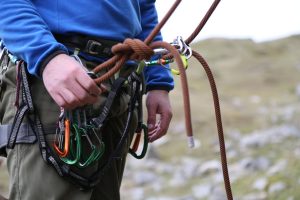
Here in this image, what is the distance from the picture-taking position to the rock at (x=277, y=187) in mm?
5480

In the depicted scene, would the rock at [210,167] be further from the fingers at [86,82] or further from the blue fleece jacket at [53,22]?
the fingers at [86,82]

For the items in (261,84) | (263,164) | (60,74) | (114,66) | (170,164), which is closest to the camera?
(60,74)

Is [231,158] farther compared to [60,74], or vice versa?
[231,158]

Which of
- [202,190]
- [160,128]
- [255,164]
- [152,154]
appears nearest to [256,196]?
[202,190]

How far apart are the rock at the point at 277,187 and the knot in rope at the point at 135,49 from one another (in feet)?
12.0

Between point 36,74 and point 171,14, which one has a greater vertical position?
point 171,14

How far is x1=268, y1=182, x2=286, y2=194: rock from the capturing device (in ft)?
18.0

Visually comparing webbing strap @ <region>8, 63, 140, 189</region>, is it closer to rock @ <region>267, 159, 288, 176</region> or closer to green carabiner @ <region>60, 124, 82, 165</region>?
green carabiner @ <region>60, 124, 82, 165</region>

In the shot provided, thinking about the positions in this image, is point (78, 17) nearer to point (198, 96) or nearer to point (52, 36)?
point (52, 36)

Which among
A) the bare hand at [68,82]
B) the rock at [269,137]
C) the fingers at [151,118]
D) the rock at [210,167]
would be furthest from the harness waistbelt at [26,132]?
the rock at [269,137]

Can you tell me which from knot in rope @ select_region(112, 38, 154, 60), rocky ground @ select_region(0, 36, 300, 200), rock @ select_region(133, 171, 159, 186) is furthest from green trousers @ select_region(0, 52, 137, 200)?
rock @ select_region(133, 171, 159, 186)

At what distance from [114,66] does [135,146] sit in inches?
26.5

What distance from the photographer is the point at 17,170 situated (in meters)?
2.21

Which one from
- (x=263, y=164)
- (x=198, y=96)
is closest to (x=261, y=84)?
(x=198, y=96)
